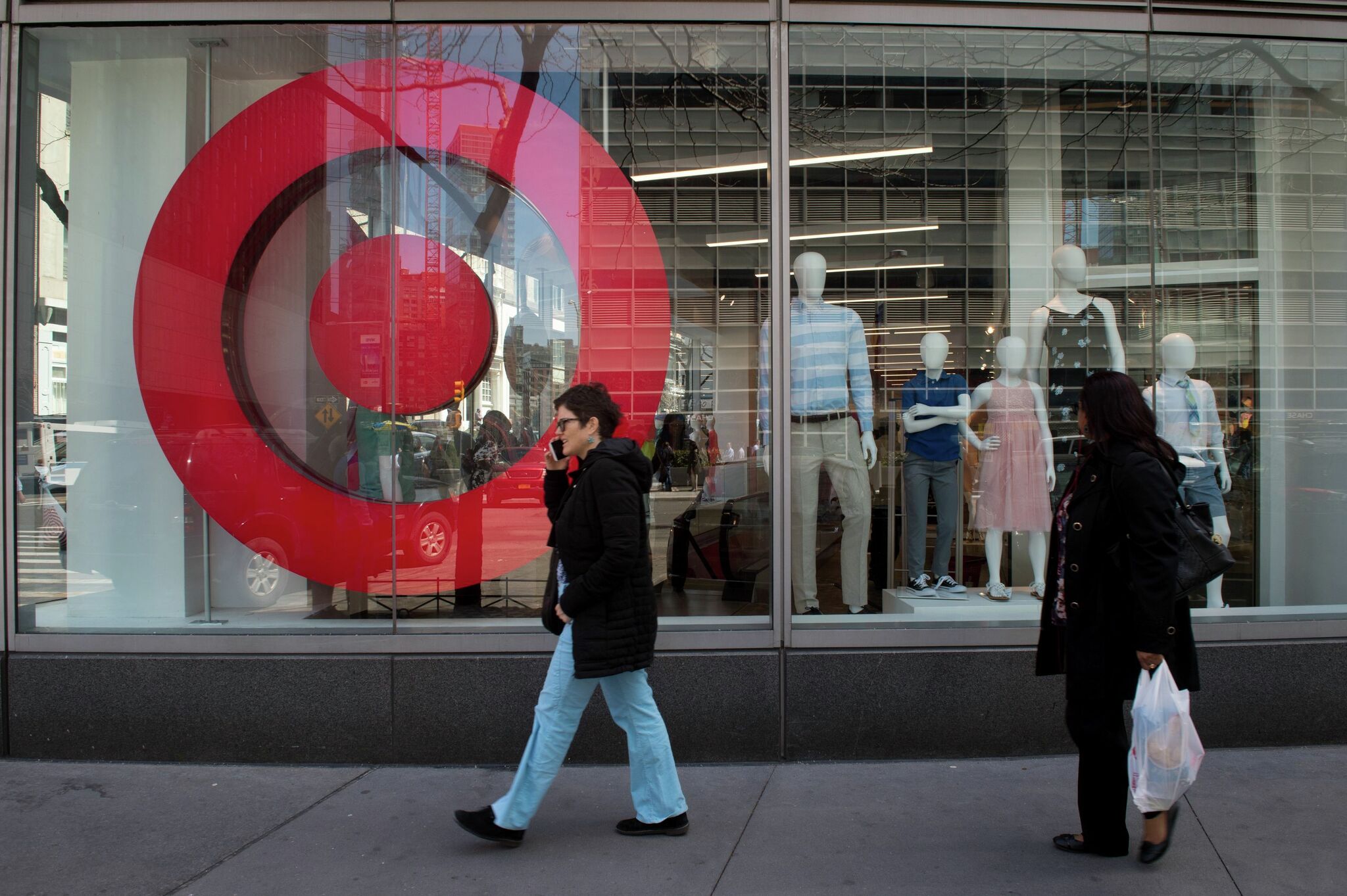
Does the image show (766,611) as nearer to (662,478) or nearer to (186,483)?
(662,478)

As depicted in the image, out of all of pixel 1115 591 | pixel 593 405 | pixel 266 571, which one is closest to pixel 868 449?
pixel 1115 591

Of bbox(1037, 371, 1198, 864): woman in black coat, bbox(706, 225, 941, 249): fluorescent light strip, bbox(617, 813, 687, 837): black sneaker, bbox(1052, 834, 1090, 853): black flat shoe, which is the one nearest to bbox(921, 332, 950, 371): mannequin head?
bbox(706, 225, 941, 249): fluorescent light strip

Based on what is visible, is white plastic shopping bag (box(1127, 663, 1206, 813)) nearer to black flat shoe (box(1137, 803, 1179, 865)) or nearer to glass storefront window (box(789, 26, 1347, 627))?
black flat shoe (box(1137, 803, 1179, 865))

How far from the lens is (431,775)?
4367mm

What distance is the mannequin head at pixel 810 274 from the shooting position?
5094 millimetres

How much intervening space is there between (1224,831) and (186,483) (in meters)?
5.23

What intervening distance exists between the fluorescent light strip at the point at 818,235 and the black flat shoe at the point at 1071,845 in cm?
312

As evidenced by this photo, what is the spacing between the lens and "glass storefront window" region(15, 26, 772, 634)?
4918mm

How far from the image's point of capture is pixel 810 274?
5156 mm

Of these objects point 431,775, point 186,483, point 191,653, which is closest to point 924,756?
point 431,775

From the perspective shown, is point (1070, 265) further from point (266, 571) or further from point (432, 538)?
point (266, 571)

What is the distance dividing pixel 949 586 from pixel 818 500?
38.9 inches

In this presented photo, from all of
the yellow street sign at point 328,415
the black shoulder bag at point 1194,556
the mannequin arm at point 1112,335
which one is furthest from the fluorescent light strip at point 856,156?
the yellow street sign at point 328,415

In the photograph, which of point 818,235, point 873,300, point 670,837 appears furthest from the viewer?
point 873,300
